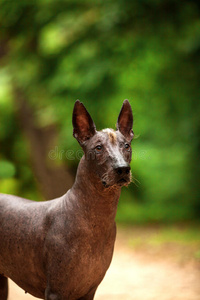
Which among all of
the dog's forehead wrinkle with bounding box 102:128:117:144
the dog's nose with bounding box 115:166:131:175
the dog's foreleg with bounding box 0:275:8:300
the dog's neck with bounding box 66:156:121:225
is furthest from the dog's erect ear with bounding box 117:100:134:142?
the dog's foreleg with bounding box 0:275:8:300

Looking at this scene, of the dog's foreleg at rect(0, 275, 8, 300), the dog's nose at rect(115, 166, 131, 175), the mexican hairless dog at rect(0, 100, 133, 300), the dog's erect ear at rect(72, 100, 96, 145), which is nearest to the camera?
the dog's nose at rect(115, 166, 131, 175)

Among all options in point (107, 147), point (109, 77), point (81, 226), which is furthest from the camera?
point (109, 77)

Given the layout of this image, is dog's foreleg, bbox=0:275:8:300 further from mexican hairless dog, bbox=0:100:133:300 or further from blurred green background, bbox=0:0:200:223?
blurred green background, bbox=0:0:200:223

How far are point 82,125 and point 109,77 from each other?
5420 millimetres

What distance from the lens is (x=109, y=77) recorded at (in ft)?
28.8

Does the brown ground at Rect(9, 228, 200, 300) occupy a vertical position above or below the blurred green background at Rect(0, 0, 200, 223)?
below

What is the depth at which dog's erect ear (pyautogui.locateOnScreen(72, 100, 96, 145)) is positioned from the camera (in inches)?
138

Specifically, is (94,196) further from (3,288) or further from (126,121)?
(3,288)

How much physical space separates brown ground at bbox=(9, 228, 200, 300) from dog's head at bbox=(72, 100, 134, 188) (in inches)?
127

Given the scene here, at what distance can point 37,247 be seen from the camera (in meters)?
3.60

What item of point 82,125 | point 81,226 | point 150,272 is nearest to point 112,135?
point 82,125

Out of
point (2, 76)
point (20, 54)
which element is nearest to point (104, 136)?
point (20, 54)

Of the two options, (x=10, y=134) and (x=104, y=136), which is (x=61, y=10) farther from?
(x=10, y=134)

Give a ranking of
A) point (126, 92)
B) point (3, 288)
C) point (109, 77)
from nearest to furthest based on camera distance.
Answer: point (3, 288) < point (109, 77) < point (126, 92)
